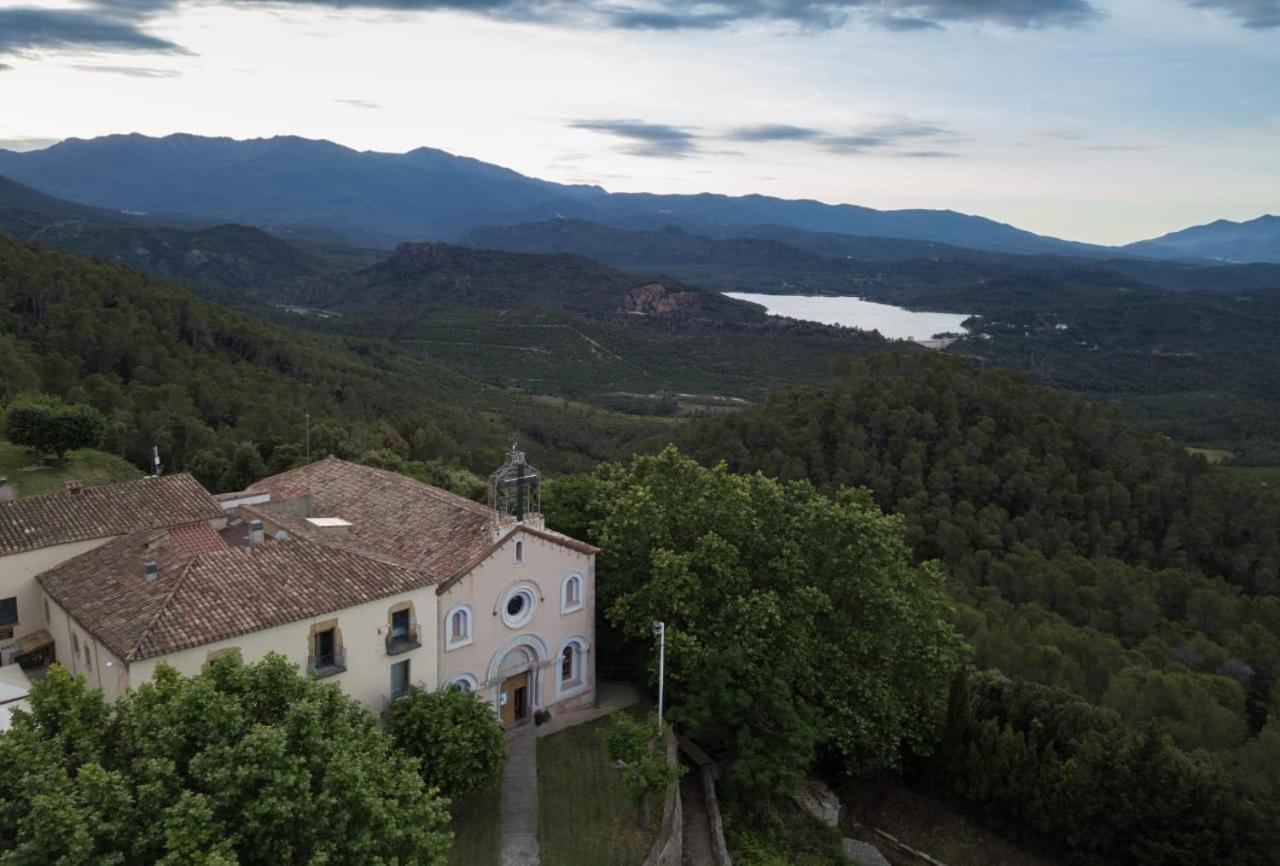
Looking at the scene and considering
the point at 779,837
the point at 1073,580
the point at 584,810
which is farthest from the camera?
the point at 1073,580

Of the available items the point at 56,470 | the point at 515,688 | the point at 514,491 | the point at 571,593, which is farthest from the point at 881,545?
the point at 56,470

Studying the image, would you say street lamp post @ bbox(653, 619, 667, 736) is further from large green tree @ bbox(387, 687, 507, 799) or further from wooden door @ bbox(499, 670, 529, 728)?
large green tree @ bbox(387, 687, 507, 799)

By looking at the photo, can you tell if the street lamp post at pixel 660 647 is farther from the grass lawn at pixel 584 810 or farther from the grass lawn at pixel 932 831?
the grass lawn at pixel 932 831

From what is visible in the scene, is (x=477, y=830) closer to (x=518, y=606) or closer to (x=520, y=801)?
(x=520, y=801)

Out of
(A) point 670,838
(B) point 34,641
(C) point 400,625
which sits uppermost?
(C) point 400,625

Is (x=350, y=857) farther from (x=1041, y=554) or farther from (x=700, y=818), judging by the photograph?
(x=1041, y=554)

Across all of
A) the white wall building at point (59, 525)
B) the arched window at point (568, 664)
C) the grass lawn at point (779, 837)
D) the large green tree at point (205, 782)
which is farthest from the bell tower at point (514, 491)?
the grass lawn at point (779, 837)

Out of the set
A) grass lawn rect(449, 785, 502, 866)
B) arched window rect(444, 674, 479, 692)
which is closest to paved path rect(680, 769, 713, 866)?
grass lawn rect(449, 785, 502, 866)

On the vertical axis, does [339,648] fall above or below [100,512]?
below

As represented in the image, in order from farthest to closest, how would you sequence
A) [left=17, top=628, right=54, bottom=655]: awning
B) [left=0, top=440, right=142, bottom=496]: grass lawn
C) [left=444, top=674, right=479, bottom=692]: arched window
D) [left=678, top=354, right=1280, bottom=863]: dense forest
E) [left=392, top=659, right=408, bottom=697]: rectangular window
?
1. [left=0, top=440, right=142, bottom=496]: grass lawn
2. [left=678, top=354, right=1280, bottom=863]: dense forest
3. [left=444, top=674, right=479, bottom=692]: arched window
4. [left=392, top=659, right=408, bottom=697]: rectangular window
5. [left=17, top=628, right=54, bottom=655]: awning
